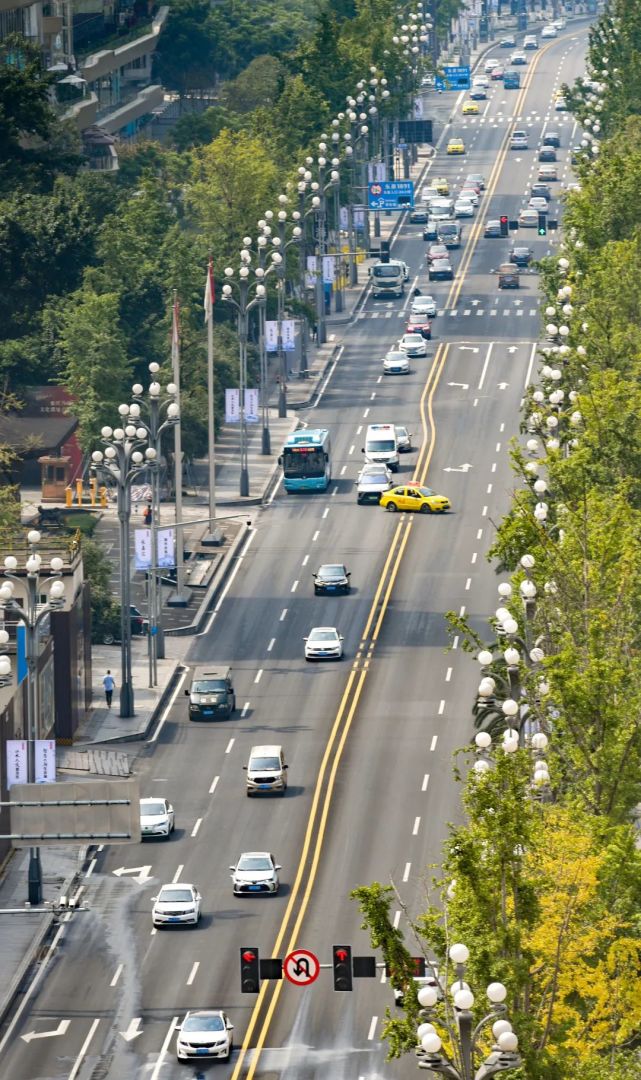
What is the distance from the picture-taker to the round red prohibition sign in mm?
77250

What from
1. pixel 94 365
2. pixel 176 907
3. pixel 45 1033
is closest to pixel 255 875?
pixel 176 907

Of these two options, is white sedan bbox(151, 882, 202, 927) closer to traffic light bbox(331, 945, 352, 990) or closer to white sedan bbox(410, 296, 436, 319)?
traffic light bbox(331, 945, 352, 990)

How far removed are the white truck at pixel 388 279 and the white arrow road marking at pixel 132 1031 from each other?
346 feet

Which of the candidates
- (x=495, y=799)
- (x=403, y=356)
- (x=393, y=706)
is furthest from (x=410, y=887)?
(x=403, y=356)

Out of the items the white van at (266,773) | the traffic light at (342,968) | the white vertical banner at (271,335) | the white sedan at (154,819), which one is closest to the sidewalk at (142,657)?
the white sedan at (154,819)

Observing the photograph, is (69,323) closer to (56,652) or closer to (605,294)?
(605,294)

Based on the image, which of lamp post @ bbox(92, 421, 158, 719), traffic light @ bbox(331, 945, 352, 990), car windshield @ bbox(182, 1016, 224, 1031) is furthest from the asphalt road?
traffic light @ bbox(331, 945, 352, 990)

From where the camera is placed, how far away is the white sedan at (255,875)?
85.4m

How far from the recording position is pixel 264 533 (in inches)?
4985

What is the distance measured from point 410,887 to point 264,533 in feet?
141

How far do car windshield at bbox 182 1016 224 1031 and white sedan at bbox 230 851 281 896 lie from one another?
475 inches

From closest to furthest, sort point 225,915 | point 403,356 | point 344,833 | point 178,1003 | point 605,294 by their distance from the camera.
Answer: point 178,1003 → point 225,915 → point 344,833 → point 605,294 → point 403,356

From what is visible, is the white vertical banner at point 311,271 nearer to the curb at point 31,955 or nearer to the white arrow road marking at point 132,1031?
the curb at point 31,955

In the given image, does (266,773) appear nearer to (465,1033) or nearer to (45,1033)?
(45,1033)
